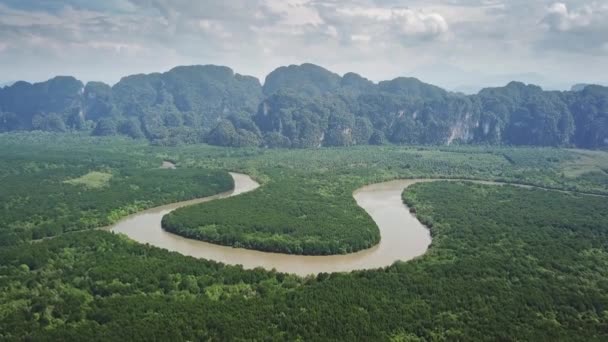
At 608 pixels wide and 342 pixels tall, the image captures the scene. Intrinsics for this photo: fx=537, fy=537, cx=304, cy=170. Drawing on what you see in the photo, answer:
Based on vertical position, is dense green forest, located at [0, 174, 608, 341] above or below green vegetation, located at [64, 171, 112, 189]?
below

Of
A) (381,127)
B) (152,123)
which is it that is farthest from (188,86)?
(381,127)

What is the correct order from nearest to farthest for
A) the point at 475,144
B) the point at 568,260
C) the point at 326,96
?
1. the point at 568,260
2. the point at 475,144
3. the point at 326,96

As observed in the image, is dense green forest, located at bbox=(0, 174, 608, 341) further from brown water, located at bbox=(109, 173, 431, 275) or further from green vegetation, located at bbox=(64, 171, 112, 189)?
green vegetation, located at bbox=(64, 171, 112, 189)

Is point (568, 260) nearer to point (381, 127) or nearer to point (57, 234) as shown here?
point (57, 234)

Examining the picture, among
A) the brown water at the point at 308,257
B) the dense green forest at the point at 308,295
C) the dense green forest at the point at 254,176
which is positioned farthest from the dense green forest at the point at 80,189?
the dense green forest at the point at 308,295

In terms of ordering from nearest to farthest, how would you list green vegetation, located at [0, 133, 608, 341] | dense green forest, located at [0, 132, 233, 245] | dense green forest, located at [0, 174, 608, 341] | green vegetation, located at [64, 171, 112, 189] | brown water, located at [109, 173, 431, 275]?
dense green forest, located at [0, 174, 608, 341], green vegetation, located at [0, 133, 608, 341], brown water, located at [109, 173, 431, 275], dense green forest, located at [0, 132, 233, 245], green vegetation, located at [64, 171, 112, 189]

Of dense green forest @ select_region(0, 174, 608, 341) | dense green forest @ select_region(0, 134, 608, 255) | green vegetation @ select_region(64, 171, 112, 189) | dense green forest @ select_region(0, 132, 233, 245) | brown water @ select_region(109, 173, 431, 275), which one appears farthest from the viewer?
green vegetation @ select_region(64, 171, 112, 189)

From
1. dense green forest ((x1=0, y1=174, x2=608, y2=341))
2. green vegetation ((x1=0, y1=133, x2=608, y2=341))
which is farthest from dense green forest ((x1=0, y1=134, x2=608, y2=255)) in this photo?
dense green forest ((x1=0, y1=174, x2=608, y2=341))
